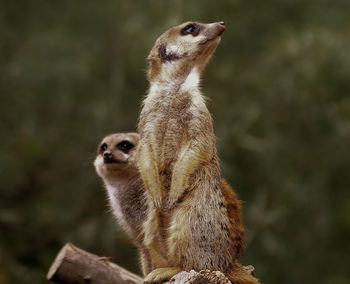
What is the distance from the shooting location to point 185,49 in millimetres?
3623

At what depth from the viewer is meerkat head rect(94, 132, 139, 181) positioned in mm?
4824

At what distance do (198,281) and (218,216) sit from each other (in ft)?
1.31

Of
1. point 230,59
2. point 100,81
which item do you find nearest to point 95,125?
point 100,81

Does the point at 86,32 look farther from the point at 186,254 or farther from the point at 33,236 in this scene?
the point at 186,254

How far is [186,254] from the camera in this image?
338cm

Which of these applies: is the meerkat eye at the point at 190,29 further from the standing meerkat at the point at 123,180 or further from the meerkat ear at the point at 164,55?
the standing meerkat at the point at 123,180

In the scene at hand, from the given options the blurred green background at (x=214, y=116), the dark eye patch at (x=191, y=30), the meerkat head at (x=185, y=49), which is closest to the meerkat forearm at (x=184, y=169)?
the meerkat head at (x=185, y=49)

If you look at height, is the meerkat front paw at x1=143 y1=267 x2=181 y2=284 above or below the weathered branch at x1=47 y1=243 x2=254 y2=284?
above

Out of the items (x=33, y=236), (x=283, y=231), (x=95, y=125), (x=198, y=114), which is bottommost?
(x=283, y=231)

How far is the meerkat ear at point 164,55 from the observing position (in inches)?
144

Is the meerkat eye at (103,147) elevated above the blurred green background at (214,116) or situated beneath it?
elevated above

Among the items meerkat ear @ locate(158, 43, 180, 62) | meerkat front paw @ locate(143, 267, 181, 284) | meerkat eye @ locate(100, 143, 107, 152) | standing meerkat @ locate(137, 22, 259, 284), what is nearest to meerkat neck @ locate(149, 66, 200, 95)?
standing meerkat @ locate(137, 22, 259, 284)

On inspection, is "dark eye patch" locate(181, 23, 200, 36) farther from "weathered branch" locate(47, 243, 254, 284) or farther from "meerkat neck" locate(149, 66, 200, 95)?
"weathered branch" locate(47, 243, 254, 284)

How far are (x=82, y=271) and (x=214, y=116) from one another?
3533mm
